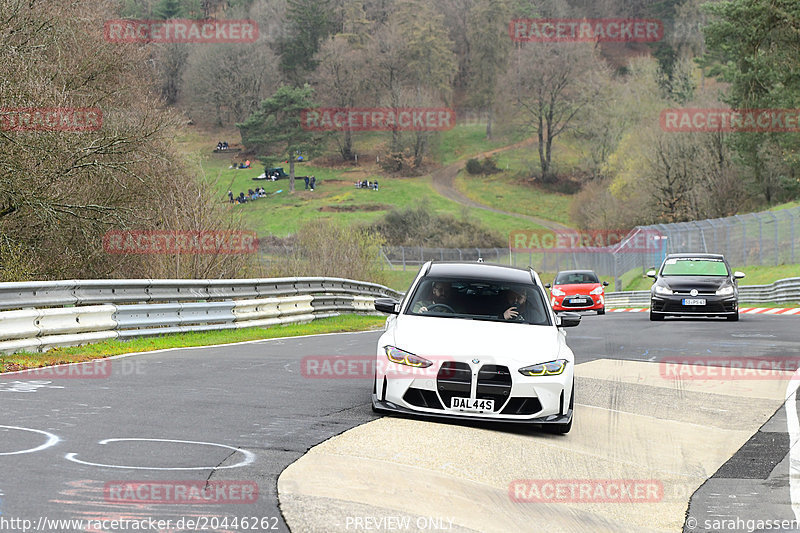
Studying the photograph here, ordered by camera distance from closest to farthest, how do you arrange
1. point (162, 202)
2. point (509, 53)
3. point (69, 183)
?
1. point (69, 183)
2. point (162, 202)
3. point (509, 53)

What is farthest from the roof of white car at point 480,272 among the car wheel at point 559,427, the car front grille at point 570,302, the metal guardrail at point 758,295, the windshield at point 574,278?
the metal guardrail at point 758,295

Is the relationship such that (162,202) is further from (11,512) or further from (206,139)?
(206,139)

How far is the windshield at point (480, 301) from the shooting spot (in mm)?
10445

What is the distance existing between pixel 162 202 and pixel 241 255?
332 cm

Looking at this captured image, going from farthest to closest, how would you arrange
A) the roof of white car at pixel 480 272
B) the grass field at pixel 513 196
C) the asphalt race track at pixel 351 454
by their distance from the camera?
1. the grass field at pixel 513 196
2. the roof of white car at pixel 480 272
3. the asphalt race track at pixel 351 454

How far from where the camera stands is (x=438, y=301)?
10664 millimetres

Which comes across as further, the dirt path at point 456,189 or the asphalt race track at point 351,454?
the dirt path at point 456,189

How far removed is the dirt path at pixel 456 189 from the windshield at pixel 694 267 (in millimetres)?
74545

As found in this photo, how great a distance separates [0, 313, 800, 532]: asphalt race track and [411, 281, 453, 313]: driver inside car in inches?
44.2

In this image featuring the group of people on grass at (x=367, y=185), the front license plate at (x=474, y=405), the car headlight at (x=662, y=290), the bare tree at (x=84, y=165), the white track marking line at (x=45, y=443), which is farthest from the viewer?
the group of people on grass at (x=367, y=185)

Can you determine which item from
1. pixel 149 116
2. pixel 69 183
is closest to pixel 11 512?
pixel 69 183

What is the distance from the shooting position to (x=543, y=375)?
9000 mm

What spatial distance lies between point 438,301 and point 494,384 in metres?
1.97

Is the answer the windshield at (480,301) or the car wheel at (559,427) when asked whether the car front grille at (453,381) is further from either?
the windshield at (480,301)
